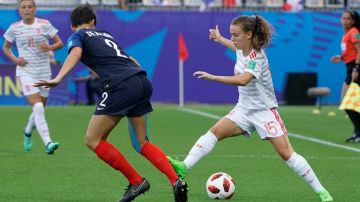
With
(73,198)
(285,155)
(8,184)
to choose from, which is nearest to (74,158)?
(8,184)

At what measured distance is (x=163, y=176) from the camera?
1145cm

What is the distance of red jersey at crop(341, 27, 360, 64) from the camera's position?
17.1 metres

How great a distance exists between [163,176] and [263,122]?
90.6 inches

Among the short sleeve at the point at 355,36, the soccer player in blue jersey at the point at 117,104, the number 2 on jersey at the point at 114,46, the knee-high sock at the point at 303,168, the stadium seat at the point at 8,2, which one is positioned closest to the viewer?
the soccer player in blue jersey at the point at 117,104

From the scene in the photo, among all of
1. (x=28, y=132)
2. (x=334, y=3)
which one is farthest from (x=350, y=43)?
(x=334, y=3)

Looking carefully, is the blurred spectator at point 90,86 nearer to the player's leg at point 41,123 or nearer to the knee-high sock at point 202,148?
the player's leg at point 41,123

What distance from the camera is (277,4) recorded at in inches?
1205

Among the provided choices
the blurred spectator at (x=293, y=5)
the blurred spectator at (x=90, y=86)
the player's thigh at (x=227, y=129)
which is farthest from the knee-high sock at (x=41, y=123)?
the blurred spectator at (x=293, y=5)

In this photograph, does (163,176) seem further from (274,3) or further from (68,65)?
(274,3)

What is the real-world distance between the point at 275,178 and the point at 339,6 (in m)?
20.0

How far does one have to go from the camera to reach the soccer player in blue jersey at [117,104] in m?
8.77

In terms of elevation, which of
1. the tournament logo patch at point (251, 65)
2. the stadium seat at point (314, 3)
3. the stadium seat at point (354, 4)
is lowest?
the stadium seat at point (354, 4)

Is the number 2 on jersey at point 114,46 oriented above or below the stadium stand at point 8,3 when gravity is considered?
above

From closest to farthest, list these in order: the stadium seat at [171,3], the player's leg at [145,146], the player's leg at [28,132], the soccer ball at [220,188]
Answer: the player's leg at [145,146] → the soccer ball at [220,188] → the player's leg at [28,132] → the stadium seat at [171,3]
